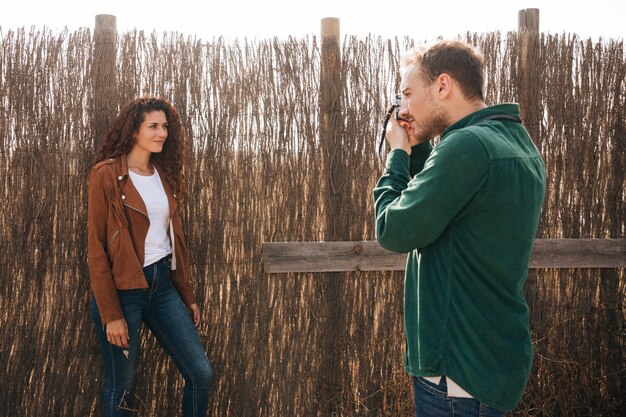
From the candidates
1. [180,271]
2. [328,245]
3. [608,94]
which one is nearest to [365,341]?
[328,245]

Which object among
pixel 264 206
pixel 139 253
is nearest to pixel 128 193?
pixel 139 253

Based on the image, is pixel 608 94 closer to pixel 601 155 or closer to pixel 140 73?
pixel 601 155

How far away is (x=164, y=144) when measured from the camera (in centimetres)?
338

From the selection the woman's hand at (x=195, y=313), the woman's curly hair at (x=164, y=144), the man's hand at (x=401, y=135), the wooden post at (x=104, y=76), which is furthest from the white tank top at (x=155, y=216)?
the man's hand at (x=401, y=135)

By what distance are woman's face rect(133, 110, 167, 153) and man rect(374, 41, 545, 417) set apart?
6.09 ft

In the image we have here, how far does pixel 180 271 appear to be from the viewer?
3236 mm

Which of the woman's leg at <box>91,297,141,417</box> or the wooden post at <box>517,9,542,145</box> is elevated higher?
the wooden post at <box>517,9,542,145</box>

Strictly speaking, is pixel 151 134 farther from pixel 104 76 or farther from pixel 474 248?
pixel 474 248

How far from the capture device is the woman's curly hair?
318 centimetres

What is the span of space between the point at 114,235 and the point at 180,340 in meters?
0.66

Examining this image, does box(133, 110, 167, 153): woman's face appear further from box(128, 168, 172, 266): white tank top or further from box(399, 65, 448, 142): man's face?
box(399, 65, 448, 142): man's face

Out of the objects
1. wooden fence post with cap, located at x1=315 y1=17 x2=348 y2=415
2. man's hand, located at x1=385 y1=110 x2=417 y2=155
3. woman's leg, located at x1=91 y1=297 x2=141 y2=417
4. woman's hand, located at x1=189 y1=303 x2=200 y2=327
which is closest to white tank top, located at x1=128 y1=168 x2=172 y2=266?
woman's leg, located at x1=91 y1=297 x2=141 y2=417

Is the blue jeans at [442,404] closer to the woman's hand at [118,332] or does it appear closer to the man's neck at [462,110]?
the man's neck at [462,110]

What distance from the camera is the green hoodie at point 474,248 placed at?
1527 mm
